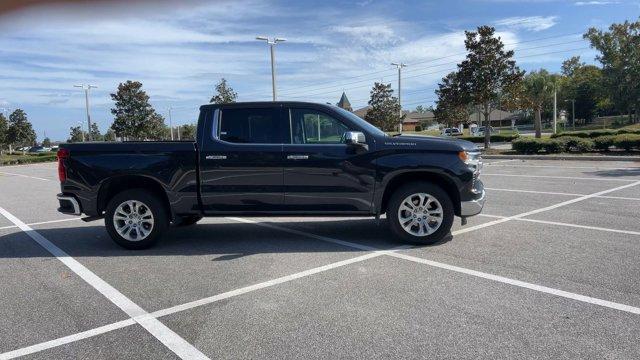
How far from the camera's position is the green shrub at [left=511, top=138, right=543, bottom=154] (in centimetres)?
2347

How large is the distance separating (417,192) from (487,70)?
22.6 metres

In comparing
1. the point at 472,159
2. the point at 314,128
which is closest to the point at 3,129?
the point at 314,128

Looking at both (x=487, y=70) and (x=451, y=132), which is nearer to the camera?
(x=487, y=70)

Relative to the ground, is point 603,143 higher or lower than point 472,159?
lower

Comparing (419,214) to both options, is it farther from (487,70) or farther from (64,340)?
(487,70)

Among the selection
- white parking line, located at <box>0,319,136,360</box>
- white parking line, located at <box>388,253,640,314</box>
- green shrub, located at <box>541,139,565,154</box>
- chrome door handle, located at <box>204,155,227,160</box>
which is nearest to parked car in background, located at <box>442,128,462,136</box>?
green shrub, located at <box>541,139,565,154</box>

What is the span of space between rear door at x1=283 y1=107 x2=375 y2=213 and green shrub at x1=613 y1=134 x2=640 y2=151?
1821cm

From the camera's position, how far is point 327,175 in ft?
21.7

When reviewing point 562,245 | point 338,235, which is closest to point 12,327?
point 338,235

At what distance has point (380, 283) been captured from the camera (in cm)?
507

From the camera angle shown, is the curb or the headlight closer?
the headlight

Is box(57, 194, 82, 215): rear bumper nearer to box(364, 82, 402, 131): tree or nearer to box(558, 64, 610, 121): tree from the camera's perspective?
box(364, 82, 402, 131): tree

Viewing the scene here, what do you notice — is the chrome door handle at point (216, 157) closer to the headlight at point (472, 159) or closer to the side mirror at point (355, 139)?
the side mirror at point (355, 139)

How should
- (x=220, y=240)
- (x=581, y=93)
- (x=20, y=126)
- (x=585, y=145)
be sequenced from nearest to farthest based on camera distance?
(x=220, y=240), (x=585, y=145), (x=20, y=126), (x=581, y=93)
